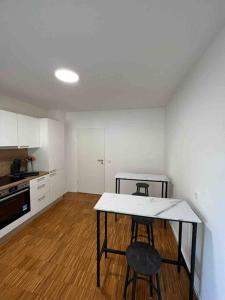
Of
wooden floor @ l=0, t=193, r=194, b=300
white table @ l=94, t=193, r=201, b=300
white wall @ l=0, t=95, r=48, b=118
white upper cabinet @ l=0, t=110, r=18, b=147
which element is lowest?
wooden floor @ l=0, t=193, r=194, b=300

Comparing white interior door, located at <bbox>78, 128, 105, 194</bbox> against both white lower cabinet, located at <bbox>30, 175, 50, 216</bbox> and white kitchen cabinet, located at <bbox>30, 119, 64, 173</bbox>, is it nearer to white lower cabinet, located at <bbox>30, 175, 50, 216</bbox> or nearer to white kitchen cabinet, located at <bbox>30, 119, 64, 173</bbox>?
white kitchen cabinet, located at <bbox>30, 119, 64, 173</bbox>

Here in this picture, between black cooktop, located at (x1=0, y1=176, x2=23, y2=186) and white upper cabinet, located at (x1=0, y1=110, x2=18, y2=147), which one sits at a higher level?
white upper cabinet, located at (x1=0, y1=110, x2=18, y2=147)

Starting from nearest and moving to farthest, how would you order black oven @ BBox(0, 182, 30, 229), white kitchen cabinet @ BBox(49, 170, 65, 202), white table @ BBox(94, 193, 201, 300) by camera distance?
white table @ BBox(94, 193, 201, 300), black oven @ BBox(0, 182, 30, 229), white kitchen cabinet @ BBox(49, 170, 65, 202)

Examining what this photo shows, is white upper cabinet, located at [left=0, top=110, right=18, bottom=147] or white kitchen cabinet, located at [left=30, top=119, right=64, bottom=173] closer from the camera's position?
white upper cabinet, located at [left=0, top=110, right=18, bottom=147]

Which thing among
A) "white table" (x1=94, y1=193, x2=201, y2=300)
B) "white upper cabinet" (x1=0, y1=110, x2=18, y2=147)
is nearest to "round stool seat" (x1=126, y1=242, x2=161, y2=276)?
"white table" (x1=94, y1=193, x2=201, y2=300)

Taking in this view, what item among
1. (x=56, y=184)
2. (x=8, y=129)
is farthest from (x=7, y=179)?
(x=56, y=184)

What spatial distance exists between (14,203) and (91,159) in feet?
6.94

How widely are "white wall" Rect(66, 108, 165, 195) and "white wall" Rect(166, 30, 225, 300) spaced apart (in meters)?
1.91

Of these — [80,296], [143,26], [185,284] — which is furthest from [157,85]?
[80,296]

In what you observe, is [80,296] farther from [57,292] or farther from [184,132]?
[184,132]

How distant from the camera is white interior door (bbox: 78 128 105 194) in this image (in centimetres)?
398

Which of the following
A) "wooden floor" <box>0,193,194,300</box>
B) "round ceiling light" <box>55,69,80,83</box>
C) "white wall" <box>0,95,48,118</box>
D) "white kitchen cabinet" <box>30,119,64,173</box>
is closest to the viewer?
"wooden floor" <box>0,193,194,300</box>

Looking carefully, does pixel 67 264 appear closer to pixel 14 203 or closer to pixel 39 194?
pixel 14 203

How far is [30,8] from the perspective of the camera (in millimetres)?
889
